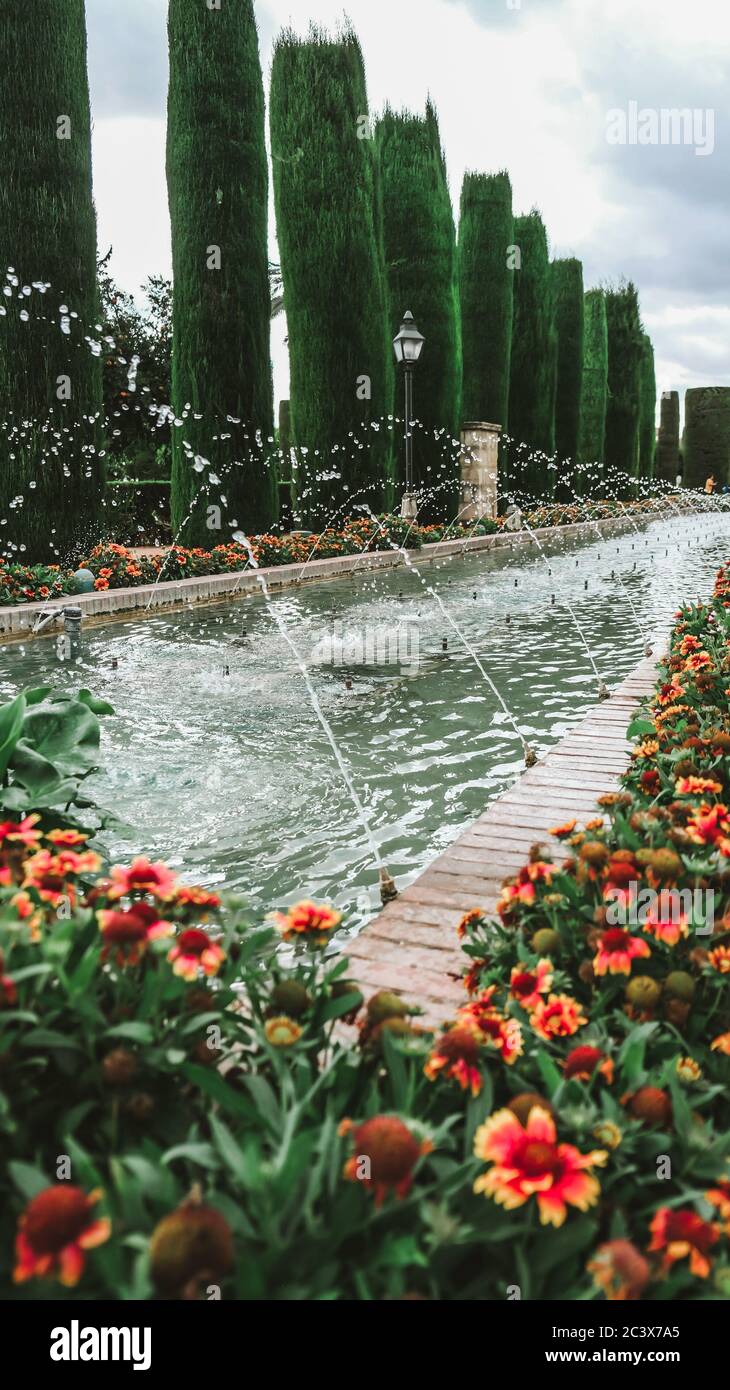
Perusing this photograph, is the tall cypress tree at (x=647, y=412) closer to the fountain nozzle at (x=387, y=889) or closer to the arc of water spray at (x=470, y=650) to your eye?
the arc of water spray at (x=470, y=650)

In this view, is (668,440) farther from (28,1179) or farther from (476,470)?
(28,1179)

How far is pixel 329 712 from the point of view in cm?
580

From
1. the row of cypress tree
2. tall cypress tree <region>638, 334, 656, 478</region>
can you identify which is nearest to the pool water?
the row of cypress tree

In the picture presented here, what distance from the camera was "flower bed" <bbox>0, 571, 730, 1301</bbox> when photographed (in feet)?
3.22

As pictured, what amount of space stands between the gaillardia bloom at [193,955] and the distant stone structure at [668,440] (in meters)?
47.1

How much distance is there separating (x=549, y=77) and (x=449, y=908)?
24.8 feet

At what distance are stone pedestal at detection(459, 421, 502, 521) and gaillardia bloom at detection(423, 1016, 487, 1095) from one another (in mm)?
19398

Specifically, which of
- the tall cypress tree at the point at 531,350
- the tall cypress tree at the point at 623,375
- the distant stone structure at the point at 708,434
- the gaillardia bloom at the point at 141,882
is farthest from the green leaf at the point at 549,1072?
the distant stone structure at the point at 708,434

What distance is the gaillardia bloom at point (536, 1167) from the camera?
41.6 inches

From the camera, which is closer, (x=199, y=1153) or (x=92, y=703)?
(x=199, y=1153)

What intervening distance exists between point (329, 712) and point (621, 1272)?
16.0 feet

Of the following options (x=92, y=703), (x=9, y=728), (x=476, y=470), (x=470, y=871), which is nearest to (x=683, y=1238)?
(x=470, y=871)

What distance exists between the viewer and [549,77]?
25.6 ft

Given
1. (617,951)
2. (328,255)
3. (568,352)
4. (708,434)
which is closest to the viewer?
(617,951)
